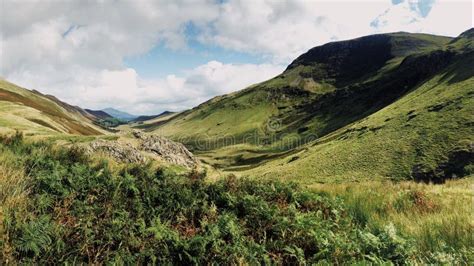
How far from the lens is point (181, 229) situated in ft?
Result: 25.9

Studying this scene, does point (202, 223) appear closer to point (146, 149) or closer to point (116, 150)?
point (116, 150)

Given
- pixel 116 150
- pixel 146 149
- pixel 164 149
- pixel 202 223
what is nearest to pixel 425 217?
pixel 202 223

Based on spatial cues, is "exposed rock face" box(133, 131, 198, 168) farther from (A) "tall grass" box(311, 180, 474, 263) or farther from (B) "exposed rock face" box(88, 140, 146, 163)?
(A) "tall grass" box(311, 180, 474, 263)

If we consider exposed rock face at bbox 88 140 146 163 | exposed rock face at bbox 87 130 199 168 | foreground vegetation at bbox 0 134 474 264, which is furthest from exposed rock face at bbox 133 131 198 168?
foreground vegetation at bbox 0 134 474 264

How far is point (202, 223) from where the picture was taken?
7.65 metres

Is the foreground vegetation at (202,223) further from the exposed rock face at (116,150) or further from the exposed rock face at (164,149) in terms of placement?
the exposed rock face at (164,149)

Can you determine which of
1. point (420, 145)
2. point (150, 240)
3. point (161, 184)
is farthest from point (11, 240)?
point (420, 145)

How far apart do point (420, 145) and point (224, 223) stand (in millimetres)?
70375

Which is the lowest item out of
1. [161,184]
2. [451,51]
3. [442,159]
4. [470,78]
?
[442,159]

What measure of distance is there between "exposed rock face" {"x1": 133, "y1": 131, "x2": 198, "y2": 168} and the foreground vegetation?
28.3 m

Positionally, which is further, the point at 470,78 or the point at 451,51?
the point at 451,51

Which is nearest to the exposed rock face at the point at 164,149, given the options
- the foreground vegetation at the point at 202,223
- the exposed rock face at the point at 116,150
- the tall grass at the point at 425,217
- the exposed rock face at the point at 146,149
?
the exposed rock face at the point at 146,149

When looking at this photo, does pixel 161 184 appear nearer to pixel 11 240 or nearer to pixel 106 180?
pixel 106 180

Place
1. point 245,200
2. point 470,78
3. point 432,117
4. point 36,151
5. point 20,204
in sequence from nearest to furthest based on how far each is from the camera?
point 20,204 → point 245,200 → point 36,151 → point 432,117 → point 470,78
